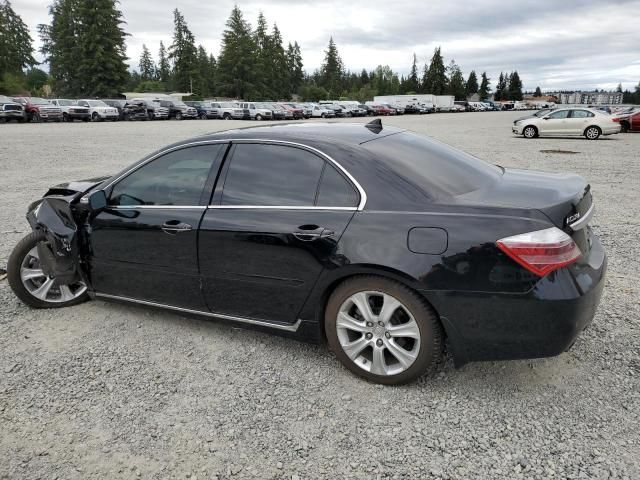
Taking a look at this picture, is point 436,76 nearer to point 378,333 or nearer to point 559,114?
point 559,114

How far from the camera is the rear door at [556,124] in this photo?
69.9 ft

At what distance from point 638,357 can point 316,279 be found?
2.23 metres

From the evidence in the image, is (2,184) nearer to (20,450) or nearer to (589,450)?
(20,450)

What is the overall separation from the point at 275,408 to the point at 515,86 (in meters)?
151

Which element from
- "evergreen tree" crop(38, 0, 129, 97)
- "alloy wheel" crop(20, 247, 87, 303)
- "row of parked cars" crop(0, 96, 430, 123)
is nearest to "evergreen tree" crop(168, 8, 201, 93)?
"evergreen tree" crop(38, 0, 129, 97)

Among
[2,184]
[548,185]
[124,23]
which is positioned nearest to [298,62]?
[124,23]

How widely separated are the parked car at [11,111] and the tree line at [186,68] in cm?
3946

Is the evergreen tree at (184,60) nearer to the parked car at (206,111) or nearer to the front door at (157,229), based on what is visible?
the parked car at (206,111)

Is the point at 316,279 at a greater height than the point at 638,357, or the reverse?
the point at 316,279

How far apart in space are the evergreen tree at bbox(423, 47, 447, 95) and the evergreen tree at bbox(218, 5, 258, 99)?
46.9 m

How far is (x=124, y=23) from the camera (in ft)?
237

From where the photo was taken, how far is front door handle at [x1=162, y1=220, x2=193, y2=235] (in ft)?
11.3

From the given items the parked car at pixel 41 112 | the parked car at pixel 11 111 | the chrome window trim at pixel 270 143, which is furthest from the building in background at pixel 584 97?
the chrome window trim at pixel 270 143

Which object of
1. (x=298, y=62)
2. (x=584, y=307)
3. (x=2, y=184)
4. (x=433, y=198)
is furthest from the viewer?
(x=298, y=62)
